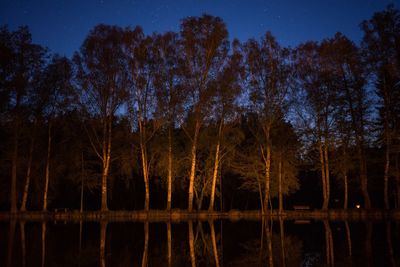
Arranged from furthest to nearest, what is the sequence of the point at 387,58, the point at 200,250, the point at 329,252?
the point at 387,58
the point at 200,250
the point at 329,252

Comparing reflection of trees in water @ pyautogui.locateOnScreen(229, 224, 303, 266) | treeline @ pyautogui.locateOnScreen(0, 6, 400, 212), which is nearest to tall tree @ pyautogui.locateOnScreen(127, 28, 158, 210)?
treeline @ pyautogui.locateOnScreen(0, 6, 400, 212)

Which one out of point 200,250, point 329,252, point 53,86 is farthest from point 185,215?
point 329,252

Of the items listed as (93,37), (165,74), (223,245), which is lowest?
(223,245)

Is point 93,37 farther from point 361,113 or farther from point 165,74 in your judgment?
point 361,113

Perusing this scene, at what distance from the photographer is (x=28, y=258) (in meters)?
13.7

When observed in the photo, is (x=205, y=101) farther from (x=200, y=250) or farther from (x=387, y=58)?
(x=200, y=250)

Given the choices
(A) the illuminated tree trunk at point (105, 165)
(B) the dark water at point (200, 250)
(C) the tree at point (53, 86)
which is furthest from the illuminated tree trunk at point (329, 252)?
(C) the tree at point (53, 86)

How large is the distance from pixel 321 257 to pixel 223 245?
470 centimetres

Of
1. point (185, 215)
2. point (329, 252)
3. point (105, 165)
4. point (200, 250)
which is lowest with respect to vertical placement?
point (200, 250)

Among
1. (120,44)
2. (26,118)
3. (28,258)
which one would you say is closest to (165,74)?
(120,44)

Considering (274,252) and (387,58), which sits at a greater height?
(387,58)

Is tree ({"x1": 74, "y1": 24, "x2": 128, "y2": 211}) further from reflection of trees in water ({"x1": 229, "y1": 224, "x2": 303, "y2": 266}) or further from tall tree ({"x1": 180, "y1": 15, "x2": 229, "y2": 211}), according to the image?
reflection of trees in water ({"x1": 229, "y1": 224, "x2": 303, "y2": 266})

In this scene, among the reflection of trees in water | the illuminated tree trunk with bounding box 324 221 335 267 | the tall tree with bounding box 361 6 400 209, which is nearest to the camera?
the illuminated tree trunk with bounding box 324 221 335 267

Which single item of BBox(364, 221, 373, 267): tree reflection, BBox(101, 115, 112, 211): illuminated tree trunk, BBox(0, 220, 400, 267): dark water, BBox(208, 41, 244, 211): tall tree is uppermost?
BBox(208, 41, 244, 211): tall tree
